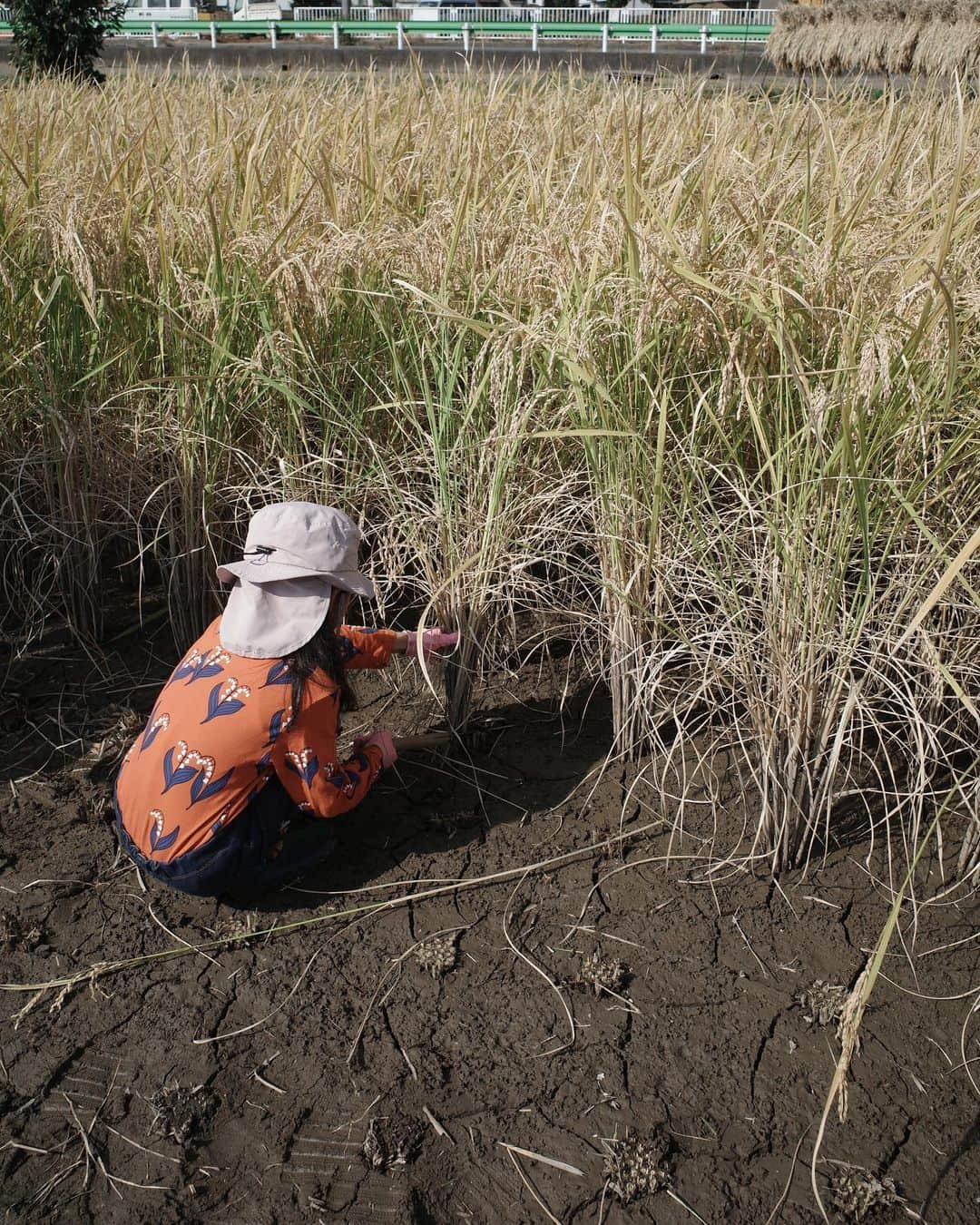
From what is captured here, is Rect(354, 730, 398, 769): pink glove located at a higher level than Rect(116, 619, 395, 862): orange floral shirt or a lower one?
lower

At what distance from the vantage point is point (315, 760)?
1777 mm

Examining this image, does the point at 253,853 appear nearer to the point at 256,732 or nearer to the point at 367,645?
the point at 256,732

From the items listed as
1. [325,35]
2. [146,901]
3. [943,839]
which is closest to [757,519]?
[943,839]

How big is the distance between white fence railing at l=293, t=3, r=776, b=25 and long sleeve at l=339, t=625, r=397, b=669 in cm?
2272

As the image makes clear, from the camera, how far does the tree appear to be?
854 cm

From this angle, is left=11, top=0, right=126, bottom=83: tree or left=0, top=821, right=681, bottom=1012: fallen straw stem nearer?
left=0, top=821, right=681, bottom=1012: fallen straw stem

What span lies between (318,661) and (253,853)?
13.2 inches

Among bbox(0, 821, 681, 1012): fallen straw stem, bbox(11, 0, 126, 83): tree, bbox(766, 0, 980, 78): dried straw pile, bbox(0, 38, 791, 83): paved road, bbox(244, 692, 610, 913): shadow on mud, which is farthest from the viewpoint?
bbox(0, 38, 791, 83): paved road

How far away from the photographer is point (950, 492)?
75.1 inches

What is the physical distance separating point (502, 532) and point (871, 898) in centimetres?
91

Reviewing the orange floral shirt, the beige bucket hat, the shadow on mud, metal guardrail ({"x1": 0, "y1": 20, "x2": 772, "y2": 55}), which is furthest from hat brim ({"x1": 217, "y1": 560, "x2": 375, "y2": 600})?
metal guardrail ({"x1": 0, "y1": 20, "x2": 772, "y2": 55})

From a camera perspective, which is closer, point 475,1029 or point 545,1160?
point 545,1160

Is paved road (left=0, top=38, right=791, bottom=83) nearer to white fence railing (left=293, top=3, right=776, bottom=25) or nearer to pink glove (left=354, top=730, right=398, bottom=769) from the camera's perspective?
white fence railing (left=293, top=3, right=776, bottom=25)

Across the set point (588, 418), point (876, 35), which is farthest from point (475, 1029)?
point (876, 35)
